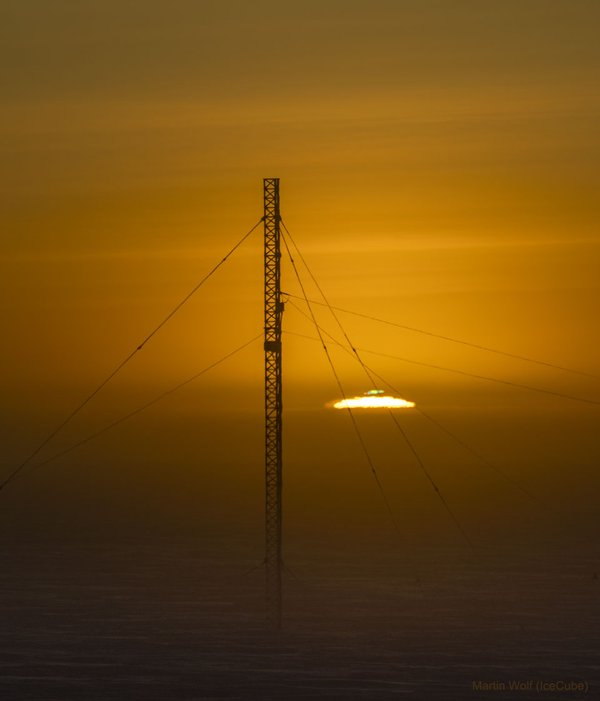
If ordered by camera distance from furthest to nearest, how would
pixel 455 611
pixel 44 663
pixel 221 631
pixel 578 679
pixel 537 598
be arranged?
pixel 537 598, pixel 455 611, pixel 221 631, pixel 44 663, pixel 578 679

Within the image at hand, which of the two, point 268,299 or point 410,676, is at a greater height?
point 268,299

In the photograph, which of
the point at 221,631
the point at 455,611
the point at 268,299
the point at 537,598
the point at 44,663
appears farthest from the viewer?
the point at 537,598

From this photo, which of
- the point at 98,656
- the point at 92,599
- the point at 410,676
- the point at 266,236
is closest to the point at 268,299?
the point at 266,236

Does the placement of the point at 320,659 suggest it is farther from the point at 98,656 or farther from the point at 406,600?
the point at 406,600

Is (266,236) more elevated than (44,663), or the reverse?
(266,236)

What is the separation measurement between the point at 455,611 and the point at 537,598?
17495 millimetres

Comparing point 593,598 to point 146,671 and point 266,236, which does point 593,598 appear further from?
point 266,236

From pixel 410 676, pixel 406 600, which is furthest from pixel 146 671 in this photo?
pixel 406 600

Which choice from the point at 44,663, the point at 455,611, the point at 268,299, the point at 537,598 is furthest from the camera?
the point at 537,598

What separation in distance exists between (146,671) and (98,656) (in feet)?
35.3

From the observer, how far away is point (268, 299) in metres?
88.8

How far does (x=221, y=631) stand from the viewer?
531 ft

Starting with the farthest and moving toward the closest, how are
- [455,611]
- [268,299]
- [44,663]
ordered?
[455,611] < [44,663] < [268,299]

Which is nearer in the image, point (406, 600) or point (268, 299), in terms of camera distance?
point (268, 299)
